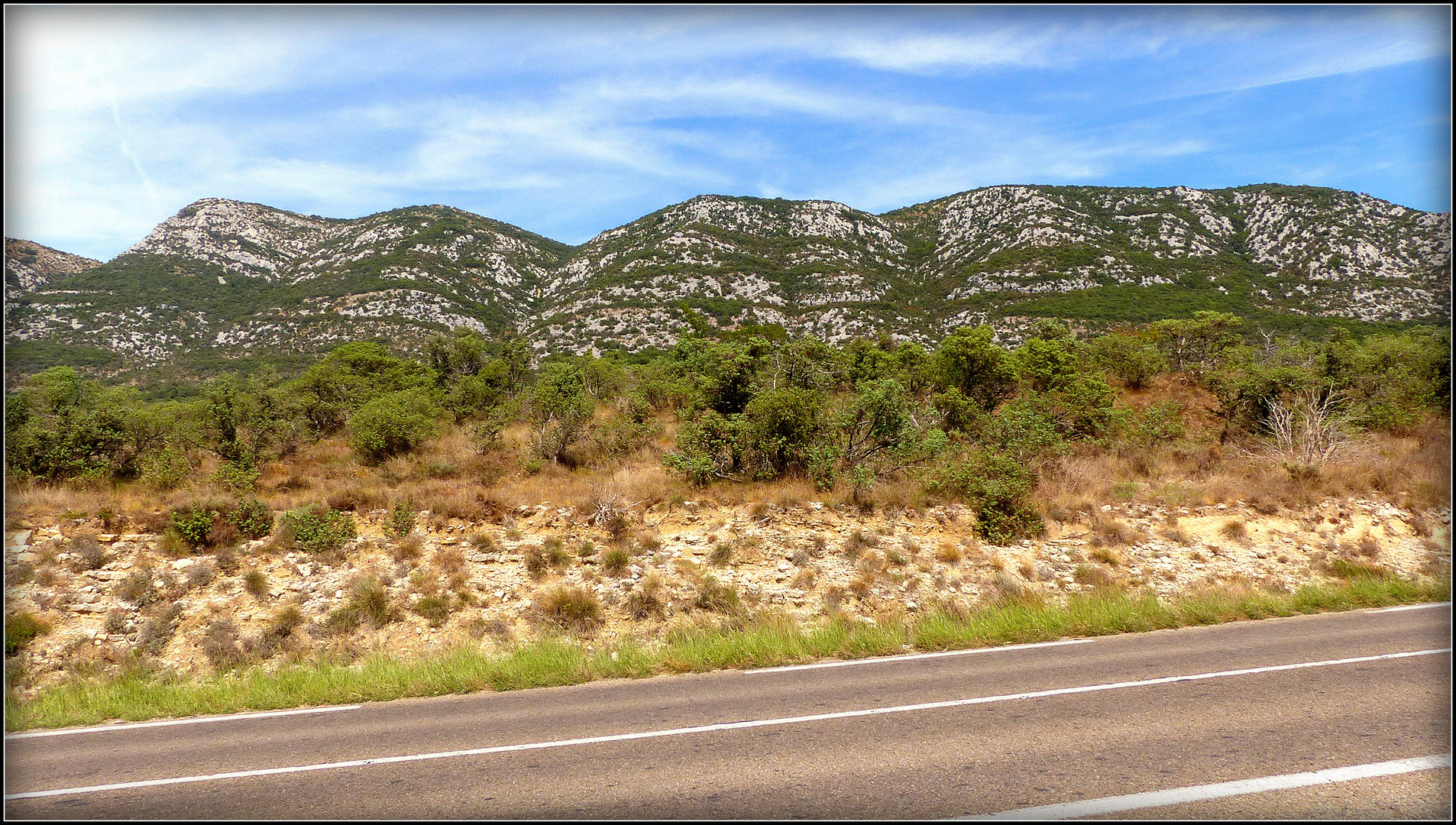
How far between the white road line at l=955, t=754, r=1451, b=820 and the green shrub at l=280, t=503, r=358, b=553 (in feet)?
50.9

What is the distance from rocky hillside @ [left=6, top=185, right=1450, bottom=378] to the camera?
10762 cm

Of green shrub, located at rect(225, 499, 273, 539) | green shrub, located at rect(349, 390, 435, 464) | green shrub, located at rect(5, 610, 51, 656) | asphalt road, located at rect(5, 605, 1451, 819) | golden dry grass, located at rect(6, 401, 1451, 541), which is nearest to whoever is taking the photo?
asphalt road, located at rect(5, 605, 1451, 819)

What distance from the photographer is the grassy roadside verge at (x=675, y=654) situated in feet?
27.1

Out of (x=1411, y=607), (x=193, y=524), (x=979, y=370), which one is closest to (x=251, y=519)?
(x=193, y=524)

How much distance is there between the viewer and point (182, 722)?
7734mm

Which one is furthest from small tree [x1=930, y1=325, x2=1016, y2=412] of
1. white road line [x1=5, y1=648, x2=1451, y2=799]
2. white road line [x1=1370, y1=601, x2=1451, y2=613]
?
white road line [x1=5, y1=648, x2=1451, y2=799]

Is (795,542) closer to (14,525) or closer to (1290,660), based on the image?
(1290,660)

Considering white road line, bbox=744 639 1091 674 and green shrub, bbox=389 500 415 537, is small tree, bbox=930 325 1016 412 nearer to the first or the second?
white road line, bbox=744 639 1091 674

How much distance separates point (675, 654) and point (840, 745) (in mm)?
3769

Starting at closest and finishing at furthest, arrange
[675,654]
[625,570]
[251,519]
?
1. [675,654]
2. [625,570]
3. [251,519]

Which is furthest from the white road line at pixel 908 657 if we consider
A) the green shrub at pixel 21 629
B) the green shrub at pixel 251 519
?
the green shrub at pixel 21 629

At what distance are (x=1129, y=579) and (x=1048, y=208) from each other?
158 m

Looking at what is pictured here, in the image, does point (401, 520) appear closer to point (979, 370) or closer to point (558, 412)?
point (558, 412)

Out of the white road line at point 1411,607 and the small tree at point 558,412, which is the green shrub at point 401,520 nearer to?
the small tree at point 558,412
